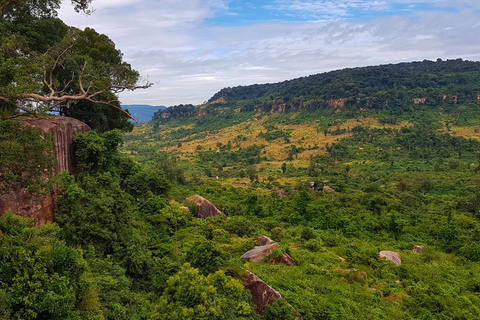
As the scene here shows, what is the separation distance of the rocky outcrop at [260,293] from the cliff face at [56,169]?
8.06 metres

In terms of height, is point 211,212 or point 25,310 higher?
point 25,310

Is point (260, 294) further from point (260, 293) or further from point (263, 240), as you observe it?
point (263, 240)

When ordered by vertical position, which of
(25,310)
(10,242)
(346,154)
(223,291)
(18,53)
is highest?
(18,53)

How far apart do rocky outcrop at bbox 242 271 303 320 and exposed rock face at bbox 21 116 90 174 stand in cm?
926

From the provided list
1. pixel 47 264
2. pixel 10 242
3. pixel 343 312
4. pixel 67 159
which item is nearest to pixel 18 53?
pixel 67 159

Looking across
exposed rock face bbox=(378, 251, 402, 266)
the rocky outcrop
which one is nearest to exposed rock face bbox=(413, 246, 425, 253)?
exposed rock face bbox=(378, 251, 402, 266)

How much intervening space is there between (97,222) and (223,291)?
249 inches

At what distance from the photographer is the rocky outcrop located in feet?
36.3

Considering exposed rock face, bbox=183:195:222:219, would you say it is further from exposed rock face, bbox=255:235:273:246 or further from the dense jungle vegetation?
exposed rock face, bbox=255:235:273:246

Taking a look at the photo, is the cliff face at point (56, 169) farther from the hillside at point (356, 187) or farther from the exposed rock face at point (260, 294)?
the hillside at point (356, 187)

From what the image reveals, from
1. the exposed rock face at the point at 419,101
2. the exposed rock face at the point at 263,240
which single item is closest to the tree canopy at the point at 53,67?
the exposed rock face at the point at 263,240

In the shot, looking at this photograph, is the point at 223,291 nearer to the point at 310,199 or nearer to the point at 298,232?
the point at 298,232

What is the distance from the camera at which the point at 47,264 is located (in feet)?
24.4

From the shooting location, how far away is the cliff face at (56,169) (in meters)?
10.0
